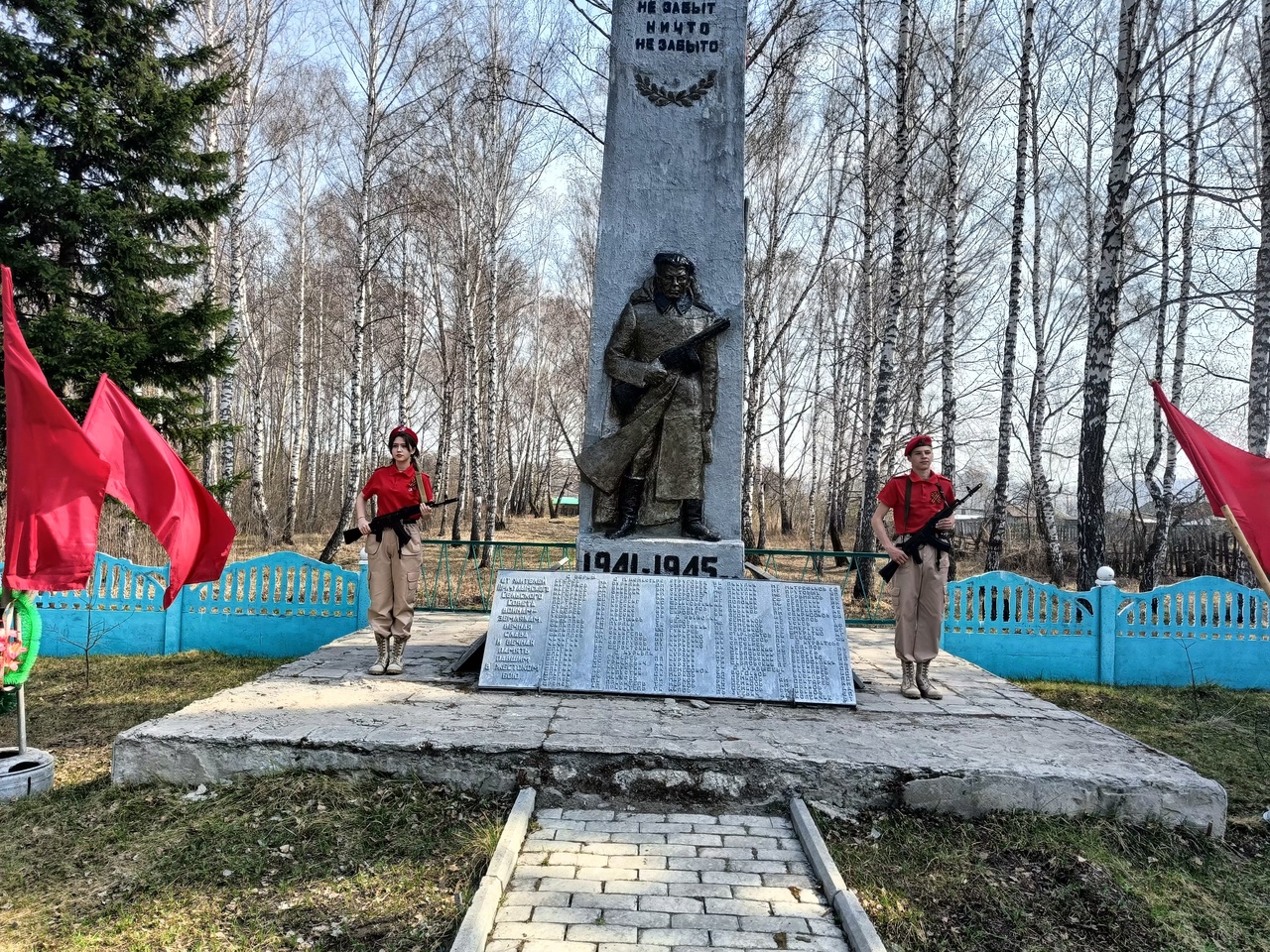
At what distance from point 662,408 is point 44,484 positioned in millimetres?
3533

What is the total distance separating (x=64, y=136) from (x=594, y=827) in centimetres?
922

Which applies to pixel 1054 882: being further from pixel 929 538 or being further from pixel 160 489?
pixel 160 489

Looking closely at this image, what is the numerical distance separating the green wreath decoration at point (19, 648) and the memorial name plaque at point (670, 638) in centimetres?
224

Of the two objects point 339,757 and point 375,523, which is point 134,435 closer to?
point 375,523

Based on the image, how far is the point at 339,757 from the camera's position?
360 centimetres

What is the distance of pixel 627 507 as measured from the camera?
554 cm

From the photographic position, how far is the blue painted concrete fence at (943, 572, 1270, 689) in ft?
21.5

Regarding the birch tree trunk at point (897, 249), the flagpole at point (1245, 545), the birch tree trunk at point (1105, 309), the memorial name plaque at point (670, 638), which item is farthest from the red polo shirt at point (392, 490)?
the birch tree trunk at point (1105, 309)

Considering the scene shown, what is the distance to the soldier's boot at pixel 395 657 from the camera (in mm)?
5000

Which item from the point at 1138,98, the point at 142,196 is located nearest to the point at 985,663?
the point at 1138,98

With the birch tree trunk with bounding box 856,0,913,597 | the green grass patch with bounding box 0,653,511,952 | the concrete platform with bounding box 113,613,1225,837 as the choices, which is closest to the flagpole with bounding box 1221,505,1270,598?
the concrete platform with bounding box 113,613,1225,837

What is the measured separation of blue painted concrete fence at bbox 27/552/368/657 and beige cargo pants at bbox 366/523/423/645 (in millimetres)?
2002

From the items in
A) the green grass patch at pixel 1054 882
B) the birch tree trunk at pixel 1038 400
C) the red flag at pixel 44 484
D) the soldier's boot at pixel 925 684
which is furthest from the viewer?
the birch tree trunk at pixel 1038 400

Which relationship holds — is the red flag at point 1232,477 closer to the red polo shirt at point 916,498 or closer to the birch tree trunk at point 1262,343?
the red polo shirt at point 916,498
